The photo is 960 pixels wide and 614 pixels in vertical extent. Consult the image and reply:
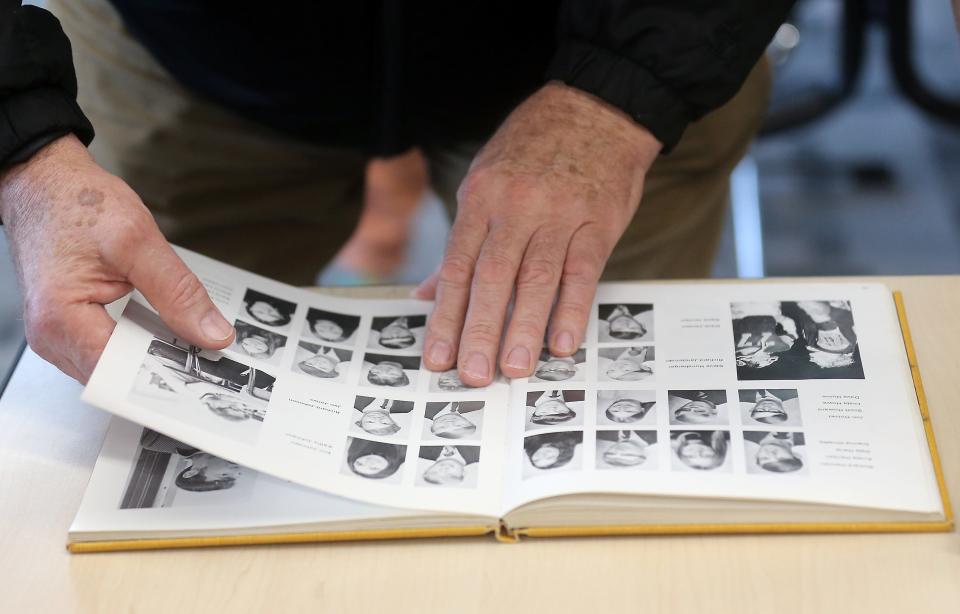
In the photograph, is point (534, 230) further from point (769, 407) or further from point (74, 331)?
point (74, 331)

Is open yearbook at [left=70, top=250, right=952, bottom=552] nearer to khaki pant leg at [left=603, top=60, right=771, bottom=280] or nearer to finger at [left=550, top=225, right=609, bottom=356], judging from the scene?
finger at [left=550, top=225, right=609, bottom=356]

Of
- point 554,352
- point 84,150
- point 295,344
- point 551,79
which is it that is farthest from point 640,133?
point 84,150

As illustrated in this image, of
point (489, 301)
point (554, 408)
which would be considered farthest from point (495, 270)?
point (554, 408)

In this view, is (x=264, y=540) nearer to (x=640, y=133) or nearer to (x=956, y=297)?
(x=640, y=133)

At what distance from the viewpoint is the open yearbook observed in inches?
24.6

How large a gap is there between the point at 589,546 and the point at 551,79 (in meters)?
0.41

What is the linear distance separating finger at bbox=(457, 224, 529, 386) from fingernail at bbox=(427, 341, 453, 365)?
1 cm

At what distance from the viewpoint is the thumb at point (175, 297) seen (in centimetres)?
69

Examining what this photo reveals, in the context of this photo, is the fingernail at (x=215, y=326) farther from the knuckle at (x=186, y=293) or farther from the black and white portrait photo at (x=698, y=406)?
the black and white portrait photo at (x=698, y=406)

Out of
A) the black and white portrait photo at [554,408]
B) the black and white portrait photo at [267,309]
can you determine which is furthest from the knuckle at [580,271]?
the black and white portrait photo at [267,309]

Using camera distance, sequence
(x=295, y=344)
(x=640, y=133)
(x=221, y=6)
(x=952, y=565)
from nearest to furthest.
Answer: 1. (x=952, y=565)
2. (x=295, y=344)
3. (x=640, y=133)
4. (x=221, y=6)

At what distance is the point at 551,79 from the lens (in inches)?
34.1

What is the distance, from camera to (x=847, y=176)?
2.07 meters

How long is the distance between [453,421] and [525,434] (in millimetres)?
51
